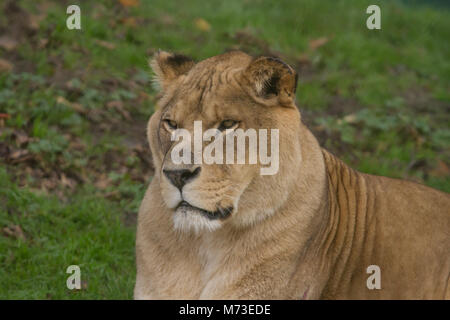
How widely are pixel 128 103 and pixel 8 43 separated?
1.41 meters

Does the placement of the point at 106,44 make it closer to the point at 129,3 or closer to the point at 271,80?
the point at 129,3

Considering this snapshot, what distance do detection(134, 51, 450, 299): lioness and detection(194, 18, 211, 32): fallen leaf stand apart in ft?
15.3

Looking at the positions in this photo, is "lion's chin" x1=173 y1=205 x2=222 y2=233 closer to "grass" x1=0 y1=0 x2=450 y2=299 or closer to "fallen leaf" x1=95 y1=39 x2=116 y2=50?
"grass" x1=0 y1=0 x2=450 y2=299

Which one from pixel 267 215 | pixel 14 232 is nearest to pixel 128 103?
pixel 14 232

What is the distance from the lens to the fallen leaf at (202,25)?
344 inches

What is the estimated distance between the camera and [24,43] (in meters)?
7.27

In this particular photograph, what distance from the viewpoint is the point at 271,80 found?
11.7 feet

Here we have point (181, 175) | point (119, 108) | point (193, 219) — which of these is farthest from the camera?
point (119, 108)

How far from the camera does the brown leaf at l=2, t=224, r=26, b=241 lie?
511 centimetres

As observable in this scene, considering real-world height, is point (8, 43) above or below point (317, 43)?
below

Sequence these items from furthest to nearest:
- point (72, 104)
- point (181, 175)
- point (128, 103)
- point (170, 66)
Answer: point (128, 103) → point (72, 104) → point (170, 66) → point (181, 175)

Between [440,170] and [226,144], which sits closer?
[226,144]

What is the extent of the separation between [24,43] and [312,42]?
146 inches
